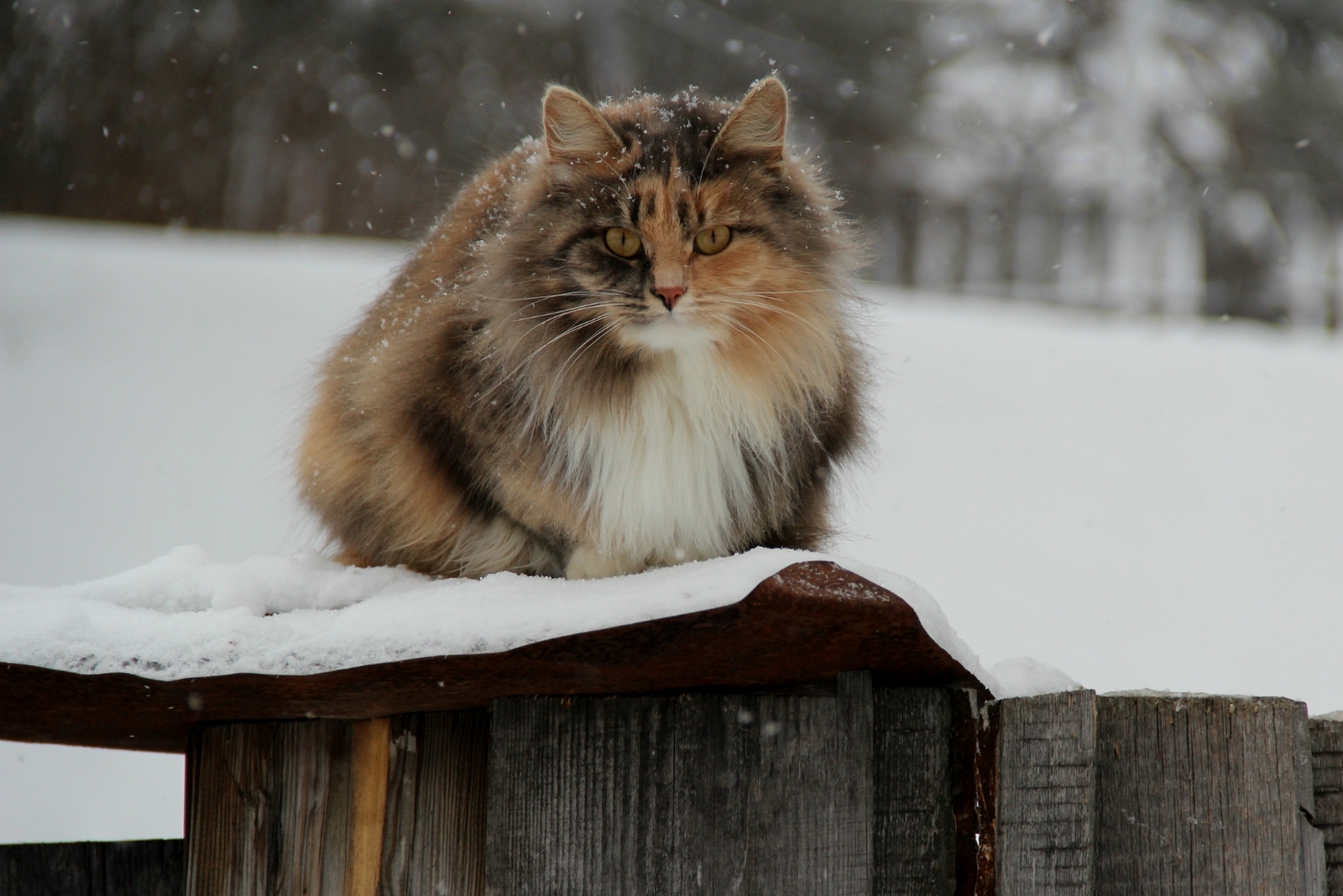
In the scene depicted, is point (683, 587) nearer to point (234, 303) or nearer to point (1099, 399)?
point (1099, 399)

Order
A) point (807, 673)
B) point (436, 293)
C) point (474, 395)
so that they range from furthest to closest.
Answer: point (436, 293)
point (474, 395)
point (807, 673)

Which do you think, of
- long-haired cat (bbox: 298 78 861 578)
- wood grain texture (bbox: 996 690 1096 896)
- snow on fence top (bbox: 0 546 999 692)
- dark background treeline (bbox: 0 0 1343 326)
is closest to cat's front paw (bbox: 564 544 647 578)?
long-haired cat (bbox: 298 78 861 578)

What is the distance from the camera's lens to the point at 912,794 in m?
1.48

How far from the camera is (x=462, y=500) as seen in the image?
2.14 m

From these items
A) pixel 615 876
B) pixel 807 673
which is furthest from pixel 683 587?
pixel 615 876

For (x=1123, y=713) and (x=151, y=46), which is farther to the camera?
(x=151, y=46)

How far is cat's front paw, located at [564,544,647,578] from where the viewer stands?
202cm

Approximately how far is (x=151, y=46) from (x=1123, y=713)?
299 inches

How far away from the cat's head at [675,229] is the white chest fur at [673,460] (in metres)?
0.08

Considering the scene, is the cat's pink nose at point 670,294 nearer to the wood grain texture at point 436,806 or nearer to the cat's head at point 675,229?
the cat's head at point 675,229

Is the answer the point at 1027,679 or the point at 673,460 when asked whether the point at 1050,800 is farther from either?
the point at 673,460

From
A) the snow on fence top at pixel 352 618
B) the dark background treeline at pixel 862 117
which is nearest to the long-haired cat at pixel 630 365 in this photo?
the snow on fence top at pixel 352 618

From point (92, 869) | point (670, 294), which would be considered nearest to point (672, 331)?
point (670, 294)

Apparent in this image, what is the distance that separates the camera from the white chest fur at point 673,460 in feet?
6.51
